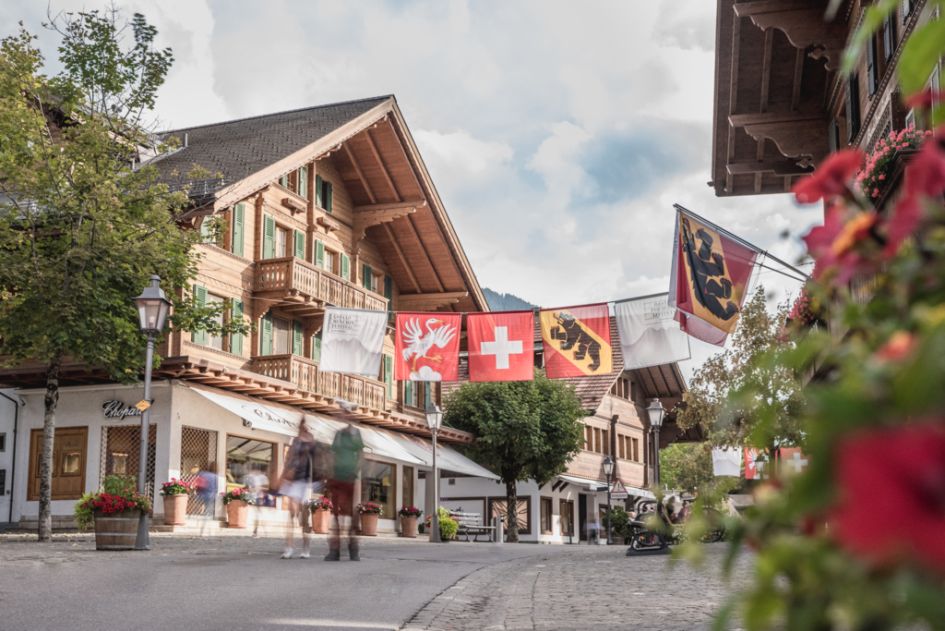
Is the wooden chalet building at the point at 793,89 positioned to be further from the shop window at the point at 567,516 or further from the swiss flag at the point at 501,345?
the shop window at the point at 567,516

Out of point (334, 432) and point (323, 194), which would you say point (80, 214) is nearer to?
point (334, 432)

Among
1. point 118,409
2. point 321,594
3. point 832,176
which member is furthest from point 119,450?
point 832,176

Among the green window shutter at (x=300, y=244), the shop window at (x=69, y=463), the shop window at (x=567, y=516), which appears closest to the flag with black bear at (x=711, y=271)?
the shop window at (x=69, y=463)

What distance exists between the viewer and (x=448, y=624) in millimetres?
8617

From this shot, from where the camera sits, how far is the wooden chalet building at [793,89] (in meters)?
14.4

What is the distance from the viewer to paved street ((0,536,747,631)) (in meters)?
8.35

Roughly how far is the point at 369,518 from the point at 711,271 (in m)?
16.4

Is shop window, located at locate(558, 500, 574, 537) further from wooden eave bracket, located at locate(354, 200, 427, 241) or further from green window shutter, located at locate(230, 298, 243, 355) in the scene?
green window shutter, located at locate(230, 298, 243, 355)

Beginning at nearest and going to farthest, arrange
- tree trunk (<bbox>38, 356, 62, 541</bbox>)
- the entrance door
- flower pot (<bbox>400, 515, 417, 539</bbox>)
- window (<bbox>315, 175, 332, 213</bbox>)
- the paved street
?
the paved street, tree trunk (<bbox>38, 356, 62, 541</bbox>), window (<bbox>315, 175, 332, 213</bbox>), flower pot (<bbox>400, 515, 417, 539</bbox>), the entrance door

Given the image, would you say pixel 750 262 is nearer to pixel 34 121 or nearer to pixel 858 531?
pixel 34 121

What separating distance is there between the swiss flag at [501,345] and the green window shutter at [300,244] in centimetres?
899

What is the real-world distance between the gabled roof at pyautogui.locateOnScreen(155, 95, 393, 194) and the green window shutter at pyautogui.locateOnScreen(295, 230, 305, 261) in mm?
2622

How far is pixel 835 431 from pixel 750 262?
1660 centimetres

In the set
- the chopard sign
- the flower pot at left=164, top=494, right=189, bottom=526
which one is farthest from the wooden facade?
the flower pot at left=164, top=494, right=189, bottom=526
